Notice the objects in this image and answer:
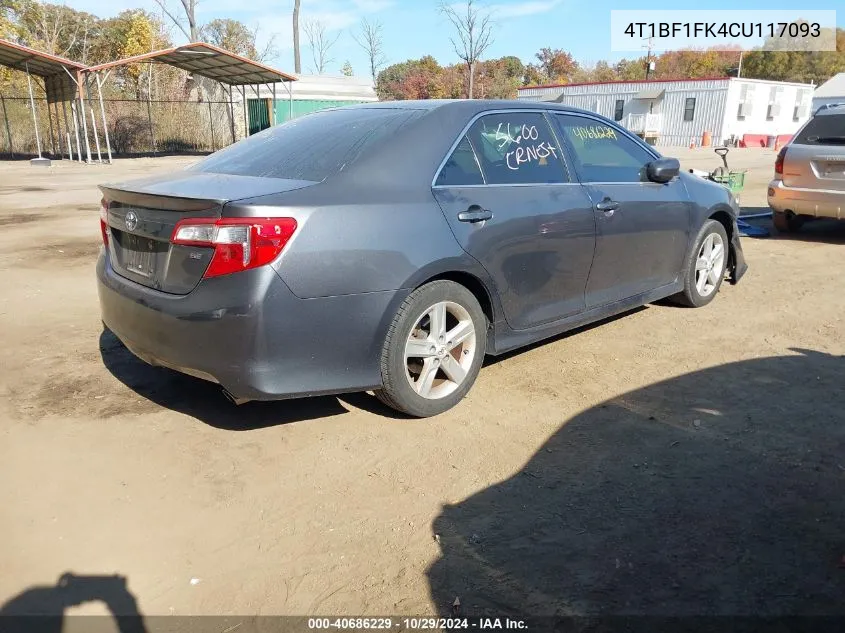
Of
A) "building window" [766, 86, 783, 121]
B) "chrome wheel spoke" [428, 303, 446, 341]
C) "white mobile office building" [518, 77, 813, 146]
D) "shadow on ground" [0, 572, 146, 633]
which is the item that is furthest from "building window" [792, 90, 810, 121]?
"shadow on ground" [0, 572, 146, 633]

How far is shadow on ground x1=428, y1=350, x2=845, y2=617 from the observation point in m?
2.31

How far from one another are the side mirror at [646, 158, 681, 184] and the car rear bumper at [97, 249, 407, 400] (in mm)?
2458

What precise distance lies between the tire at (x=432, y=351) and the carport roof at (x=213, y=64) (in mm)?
20569

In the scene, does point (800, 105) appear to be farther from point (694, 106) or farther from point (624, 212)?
point (624, 212)

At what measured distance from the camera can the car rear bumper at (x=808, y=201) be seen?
7.86 metres

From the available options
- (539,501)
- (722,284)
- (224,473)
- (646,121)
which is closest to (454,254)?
(539,501)

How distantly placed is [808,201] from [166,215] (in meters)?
7.70

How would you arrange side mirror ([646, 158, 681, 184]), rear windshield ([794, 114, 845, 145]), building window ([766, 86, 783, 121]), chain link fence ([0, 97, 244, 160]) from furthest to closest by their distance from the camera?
building window ([766, 86, 783, 121])
chain link fence ([0, 97, 244, 160])
rear windshield ([794, 114, 845, 145])
side mirror ([646, 158, 681, 184])

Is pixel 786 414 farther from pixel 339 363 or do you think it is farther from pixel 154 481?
pixel 154 481

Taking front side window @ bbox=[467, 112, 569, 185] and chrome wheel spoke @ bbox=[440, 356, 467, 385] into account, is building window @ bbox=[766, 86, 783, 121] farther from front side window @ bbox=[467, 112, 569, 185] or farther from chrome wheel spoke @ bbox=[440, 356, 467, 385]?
chrome wheel spoke @ bbox=[440, 356, 467, 385]

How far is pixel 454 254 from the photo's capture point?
137 inches

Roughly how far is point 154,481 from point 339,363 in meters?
0.97

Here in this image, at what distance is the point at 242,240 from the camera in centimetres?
288

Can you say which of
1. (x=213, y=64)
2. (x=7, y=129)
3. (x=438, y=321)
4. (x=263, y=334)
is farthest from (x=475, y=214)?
(x=7, y=129)
